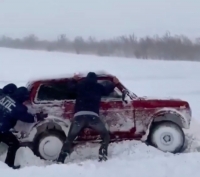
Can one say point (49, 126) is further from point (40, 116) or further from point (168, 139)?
point (168, 139)

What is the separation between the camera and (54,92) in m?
7.50

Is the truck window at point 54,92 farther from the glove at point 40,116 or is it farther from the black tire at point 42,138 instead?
the black tire at point 42,138

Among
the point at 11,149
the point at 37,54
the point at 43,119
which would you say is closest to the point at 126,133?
the point at 43,119

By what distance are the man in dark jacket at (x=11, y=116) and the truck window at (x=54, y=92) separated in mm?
722

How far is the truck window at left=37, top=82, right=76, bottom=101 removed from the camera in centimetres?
745

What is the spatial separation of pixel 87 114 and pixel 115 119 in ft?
2.94

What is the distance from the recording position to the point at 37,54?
35406 millimetres

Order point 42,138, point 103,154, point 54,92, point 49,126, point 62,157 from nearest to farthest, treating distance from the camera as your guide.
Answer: point 103,154
point 62,157
point 42,138
point 49,126
point 54,92

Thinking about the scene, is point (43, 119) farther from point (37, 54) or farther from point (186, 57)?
point (186, 57)

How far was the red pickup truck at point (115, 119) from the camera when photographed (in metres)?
7.15

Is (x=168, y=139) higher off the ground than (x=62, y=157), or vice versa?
(x=168, y=139)

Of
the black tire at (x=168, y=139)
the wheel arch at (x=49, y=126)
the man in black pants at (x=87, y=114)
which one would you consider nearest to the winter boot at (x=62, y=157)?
the man in black pants at (x=87, y=114)

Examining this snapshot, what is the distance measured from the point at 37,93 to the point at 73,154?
141cm

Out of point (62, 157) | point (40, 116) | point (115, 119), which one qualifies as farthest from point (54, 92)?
point (62, 157)
